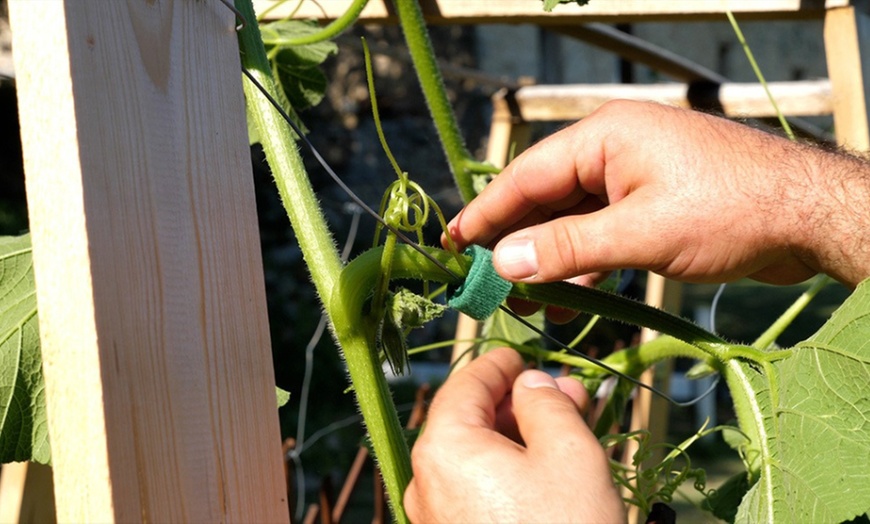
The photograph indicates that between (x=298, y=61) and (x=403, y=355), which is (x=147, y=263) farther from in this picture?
(x=298, y=61)

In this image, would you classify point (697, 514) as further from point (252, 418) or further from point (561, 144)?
point (252, 418)

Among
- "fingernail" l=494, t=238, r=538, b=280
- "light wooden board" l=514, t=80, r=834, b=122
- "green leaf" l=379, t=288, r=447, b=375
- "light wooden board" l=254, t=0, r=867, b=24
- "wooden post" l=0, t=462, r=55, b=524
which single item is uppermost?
"light wooden board" l=254, t=0, r=867, b=24

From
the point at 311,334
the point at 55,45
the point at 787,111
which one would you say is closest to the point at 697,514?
the point at 787,111

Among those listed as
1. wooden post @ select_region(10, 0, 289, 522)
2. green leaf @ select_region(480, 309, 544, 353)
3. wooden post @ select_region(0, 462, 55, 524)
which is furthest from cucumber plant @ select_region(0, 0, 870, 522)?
wooden post @ select_region(0, 462, 55, 524)

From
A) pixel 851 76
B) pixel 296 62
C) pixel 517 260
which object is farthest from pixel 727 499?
pixel 851 76

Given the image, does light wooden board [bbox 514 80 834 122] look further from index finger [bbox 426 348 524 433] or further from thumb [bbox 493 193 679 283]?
index finger [bbox 426 348 524 433]

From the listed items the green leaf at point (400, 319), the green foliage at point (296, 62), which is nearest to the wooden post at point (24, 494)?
the green foliage at point (296, 62)

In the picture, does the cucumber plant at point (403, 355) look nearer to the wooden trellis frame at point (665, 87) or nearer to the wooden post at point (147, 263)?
the wooden post at point (147, 263)
